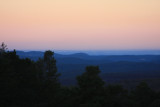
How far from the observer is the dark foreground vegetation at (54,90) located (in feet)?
42.1

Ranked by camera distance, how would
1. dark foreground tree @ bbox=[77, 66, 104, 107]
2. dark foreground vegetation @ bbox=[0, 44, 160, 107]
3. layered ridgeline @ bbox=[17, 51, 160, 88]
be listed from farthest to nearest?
layered ridgeline @ bbox=[17, 51, 160, 88], dark foreground tree @ bbox=[77, 66, 104, 107], dark foreground vegetation @ bbox=[0, 44, 160, 107]

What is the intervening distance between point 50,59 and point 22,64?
5005 mm

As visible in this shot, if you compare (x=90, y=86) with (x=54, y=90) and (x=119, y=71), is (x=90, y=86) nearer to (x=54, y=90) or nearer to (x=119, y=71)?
(x=54, y=90)

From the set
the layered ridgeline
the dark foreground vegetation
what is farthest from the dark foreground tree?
the layered ridgeline

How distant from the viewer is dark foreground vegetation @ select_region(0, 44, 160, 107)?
1284 cm

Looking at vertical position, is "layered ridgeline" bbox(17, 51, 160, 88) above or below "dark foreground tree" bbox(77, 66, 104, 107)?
below

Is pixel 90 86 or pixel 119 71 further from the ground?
pixel 90 86

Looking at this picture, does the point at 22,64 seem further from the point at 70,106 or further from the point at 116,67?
the point at 116,67

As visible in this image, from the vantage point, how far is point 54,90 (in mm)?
17844

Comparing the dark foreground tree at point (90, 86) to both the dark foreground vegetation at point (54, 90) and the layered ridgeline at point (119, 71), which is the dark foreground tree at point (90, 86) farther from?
the layered ridgeline at point (119, 71)

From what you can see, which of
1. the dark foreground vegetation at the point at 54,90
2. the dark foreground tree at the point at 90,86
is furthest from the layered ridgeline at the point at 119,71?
the dark foreground tree at the point at 90,86

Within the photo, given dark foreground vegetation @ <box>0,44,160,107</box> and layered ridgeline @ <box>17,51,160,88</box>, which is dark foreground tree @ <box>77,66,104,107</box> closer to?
dark foreground vegetation @ <box>0,44,160,107</box>

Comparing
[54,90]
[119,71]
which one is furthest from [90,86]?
[119,71]

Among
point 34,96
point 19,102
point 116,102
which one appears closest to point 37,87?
point 34,96
